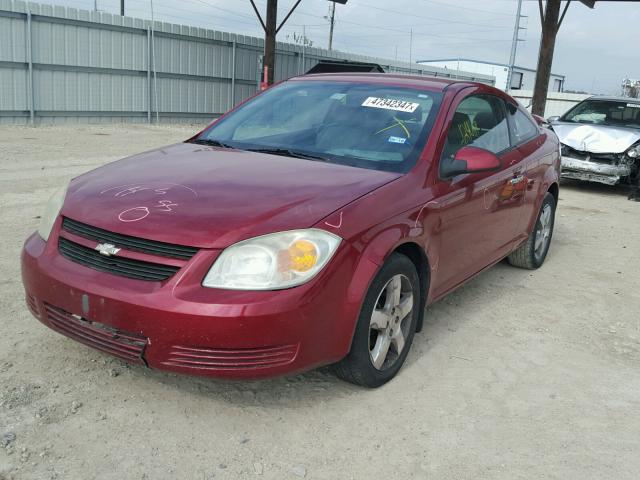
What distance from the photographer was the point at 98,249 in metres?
2.64

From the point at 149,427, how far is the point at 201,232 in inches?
34.8

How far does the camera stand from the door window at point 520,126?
15.7 ft

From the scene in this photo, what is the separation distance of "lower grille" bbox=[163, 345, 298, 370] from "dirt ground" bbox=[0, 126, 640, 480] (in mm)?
347

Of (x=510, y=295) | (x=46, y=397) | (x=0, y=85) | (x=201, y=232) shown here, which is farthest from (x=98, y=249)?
(x=0, y=85)

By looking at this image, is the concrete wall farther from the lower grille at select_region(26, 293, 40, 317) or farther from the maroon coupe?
the lower grille at select_region(26, 293, 40, 317)

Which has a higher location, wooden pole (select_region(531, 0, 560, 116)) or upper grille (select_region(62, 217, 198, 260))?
wooden pole (select_region(531, 0, 560, 116))

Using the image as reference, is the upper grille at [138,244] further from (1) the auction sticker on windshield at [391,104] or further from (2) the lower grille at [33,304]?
(1) the auction sticker on windshield at [391,104]

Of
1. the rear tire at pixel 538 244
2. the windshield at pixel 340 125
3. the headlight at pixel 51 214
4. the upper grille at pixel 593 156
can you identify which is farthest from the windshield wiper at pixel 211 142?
the upper grille at pixel 593 156

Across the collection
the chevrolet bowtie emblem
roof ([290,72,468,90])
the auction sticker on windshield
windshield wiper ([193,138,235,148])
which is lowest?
the chevrolet bowtie emblem

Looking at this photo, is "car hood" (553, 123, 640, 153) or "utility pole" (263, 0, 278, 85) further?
"utility pole" (263, 0, 278, 85)

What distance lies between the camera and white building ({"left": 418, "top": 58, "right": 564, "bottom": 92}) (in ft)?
192

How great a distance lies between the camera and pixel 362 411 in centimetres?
290

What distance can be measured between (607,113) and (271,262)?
9.82 m

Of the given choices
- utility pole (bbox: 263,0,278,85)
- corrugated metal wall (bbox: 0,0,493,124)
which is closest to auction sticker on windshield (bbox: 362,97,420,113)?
corrugated metal wall (bbox: 0,0,493,124)
